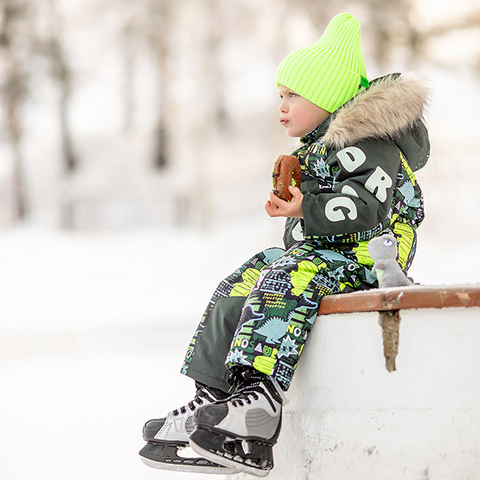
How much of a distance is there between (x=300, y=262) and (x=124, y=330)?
17.8 feet

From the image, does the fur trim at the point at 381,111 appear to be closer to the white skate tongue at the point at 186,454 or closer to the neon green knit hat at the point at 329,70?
the neon green knit hat at the point at 329,70

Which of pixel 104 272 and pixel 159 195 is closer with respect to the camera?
pixel 104 272

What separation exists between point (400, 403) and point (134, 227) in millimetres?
13526

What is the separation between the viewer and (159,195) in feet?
49.1

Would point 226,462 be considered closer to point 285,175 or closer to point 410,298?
point 410,298

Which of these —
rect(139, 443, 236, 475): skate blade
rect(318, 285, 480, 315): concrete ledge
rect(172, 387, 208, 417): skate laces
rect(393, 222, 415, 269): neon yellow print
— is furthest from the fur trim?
rect(139, 443, 236, 475): skate blade

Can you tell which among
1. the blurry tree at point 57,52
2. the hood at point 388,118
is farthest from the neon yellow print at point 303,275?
the blurry tree at point 57,52

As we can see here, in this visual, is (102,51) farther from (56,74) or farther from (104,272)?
(104,272)

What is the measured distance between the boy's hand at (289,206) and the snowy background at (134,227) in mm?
531

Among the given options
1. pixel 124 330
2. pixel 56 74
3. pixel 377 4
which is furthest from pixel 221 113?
pixel 124 330

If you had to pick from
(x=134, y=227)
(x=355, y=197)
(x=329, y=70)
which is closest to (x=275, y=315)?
(x=355, y=197)

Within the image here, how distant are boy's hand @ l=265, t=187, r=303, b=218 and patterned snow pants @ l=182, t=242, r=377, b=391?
102 millimetres

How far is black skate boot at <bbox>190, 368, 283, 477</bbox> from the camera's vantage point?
132 cm

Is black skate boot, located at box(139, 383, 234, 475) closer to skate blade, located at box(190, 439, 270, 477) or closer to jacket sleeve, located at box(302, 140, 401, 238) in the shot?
skate blade, located at box(190, 439, 270, 477)
